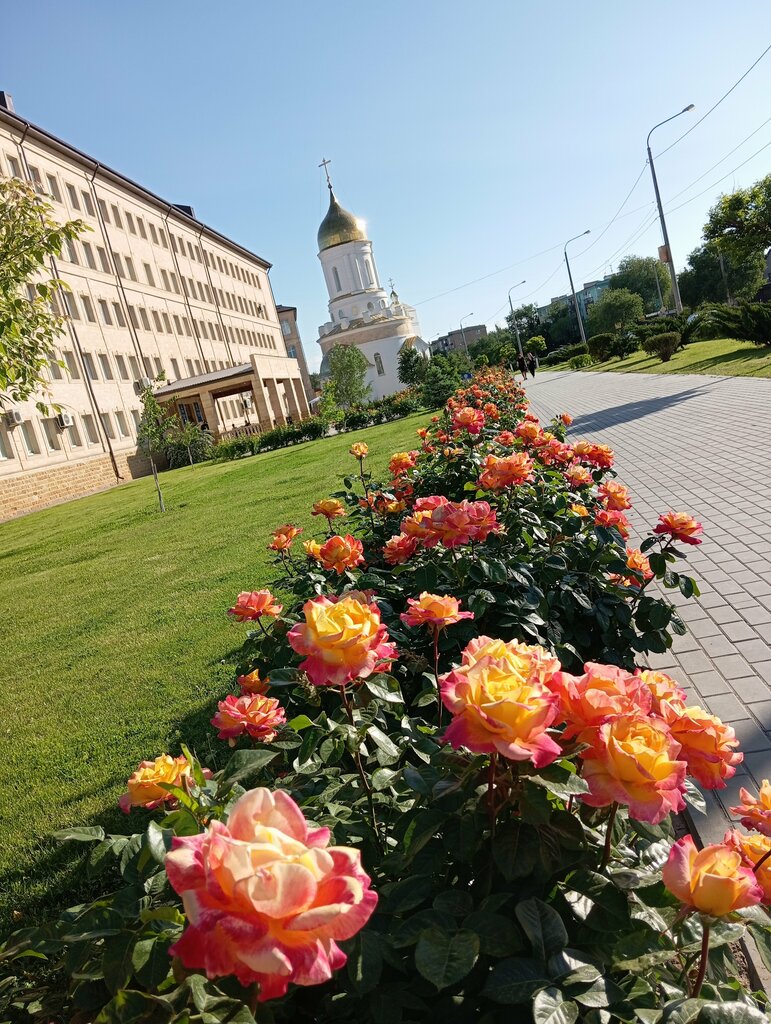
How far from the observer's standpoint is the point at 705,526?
21.2 ft

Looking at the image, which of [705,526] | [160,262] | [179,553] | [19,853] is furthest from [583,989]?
[160,262]

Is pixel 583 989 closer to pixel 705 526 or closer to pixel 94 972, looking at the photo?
pixel 94 972

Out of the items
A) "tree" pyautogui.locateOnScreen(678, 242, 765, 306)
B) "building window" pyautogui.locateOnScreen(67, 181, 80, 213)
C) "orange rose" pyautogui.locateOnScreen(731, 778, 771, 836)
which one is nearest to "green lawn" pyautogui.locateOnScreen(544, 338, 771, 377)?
"orange rose" pyautogui.locateOnScreen(731, 778, 771, 836)

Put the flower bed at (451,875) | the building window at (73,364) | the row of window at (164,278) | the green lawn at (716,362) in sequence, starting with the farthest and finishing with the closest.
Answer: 1. the row of window at (164,278)
2. the building window at (73,364)
3. the green lawn at (716,362)
4. the flower bed at (451,875)

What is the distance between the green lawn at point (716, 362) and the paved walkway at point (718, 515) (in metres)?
1.74

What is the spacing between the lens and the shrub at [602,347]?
41.7 meters

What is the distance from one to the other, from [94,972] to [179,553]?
9504mm

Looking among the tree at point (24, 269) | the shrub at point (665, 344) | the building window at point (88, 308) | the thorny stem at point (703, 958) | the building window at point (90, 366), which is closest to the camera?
the thorny stem at point (703, 958)

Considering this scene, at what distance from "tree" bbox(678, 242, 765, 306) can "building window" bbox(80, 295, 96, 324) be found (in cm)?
5818

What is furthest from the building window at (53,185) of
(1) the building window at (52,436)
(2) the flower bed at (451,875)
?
(2) the flower bed at (451,875)

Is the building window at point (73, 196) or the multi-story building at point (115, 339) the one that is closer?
the multi-story building at point (115, 339)

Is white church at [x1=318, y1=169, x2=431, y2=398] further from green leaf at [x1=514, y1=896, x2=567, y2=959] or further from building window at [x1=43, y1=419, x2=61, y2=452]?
green leaf at [x1=514, y1=896, x2=567, y2=959]

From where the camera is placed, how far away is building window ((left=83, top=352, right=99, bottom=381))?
30562 mm

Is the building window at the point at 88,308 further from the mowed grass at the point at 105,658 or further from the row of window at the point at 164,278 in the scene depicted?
the mowed grass at the point at 105,658
